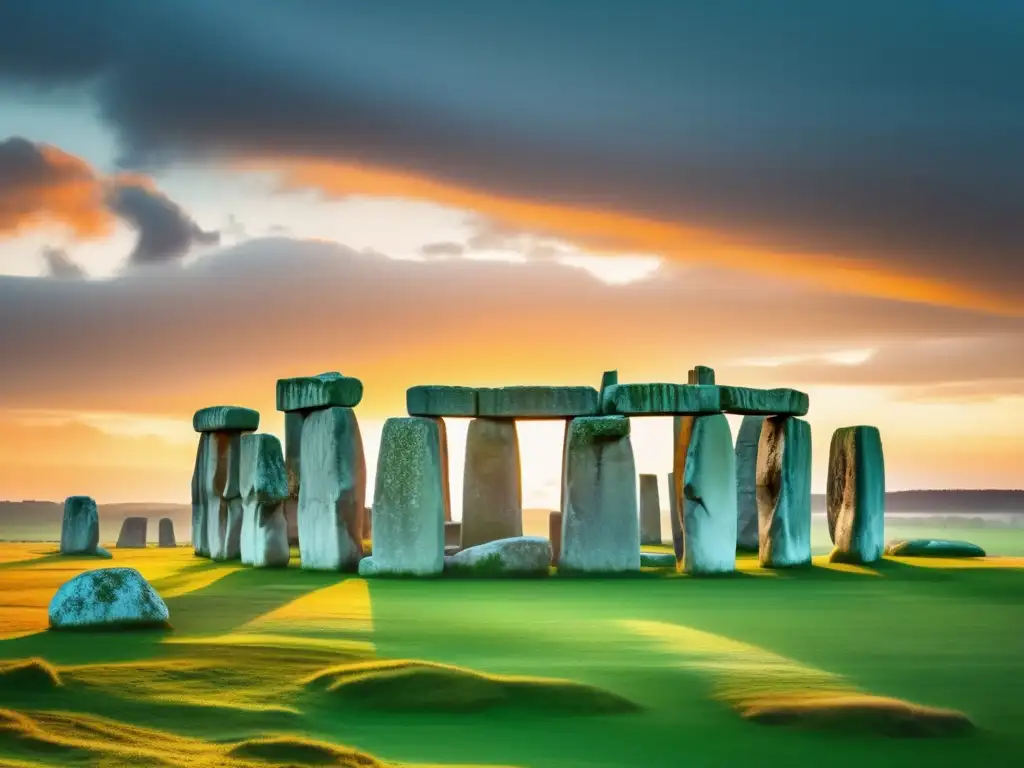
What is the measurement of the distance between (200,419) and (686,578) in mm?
9171

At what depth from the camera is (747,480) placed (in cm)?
2303

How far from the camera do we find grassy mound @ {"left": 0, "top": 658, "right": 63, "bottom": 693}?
7156 mm

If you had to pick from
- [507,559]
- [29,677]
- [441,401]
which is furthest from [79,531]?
[29,677]

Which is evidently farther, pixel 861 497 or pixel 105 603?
pixel 861 497

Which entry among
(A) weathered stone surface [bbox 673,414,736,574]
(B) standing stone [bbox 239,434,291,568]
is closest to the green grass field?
(A) weathered stone surface [bbox 673,414,736,574]

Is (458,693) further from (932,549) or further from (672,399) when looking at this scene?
(932,549)

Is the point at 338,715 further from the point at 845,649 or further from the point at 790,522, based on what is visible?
the point at 790,522

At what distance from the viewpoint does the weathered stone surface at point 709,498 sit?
16.7 metres

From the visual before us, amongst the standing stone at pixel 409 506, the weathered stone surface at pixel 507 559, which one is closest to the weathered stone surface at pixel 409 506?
the standing stone at pixel 409 506

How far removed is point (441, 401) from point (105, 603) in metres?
8.32

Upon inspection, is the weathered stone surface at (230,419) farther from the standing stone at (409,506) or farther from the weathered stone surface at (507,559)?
the weathered stone surface at (507,559)

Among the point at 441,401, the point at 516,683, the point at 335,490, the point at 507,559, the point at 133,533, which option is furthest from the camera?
the point at 133,533

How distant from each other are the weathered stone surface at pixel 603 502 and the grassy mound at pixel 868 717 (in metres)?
9.91

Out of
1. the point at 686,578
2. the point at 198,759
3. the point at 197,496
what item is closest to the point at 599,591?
the point at 686,578
